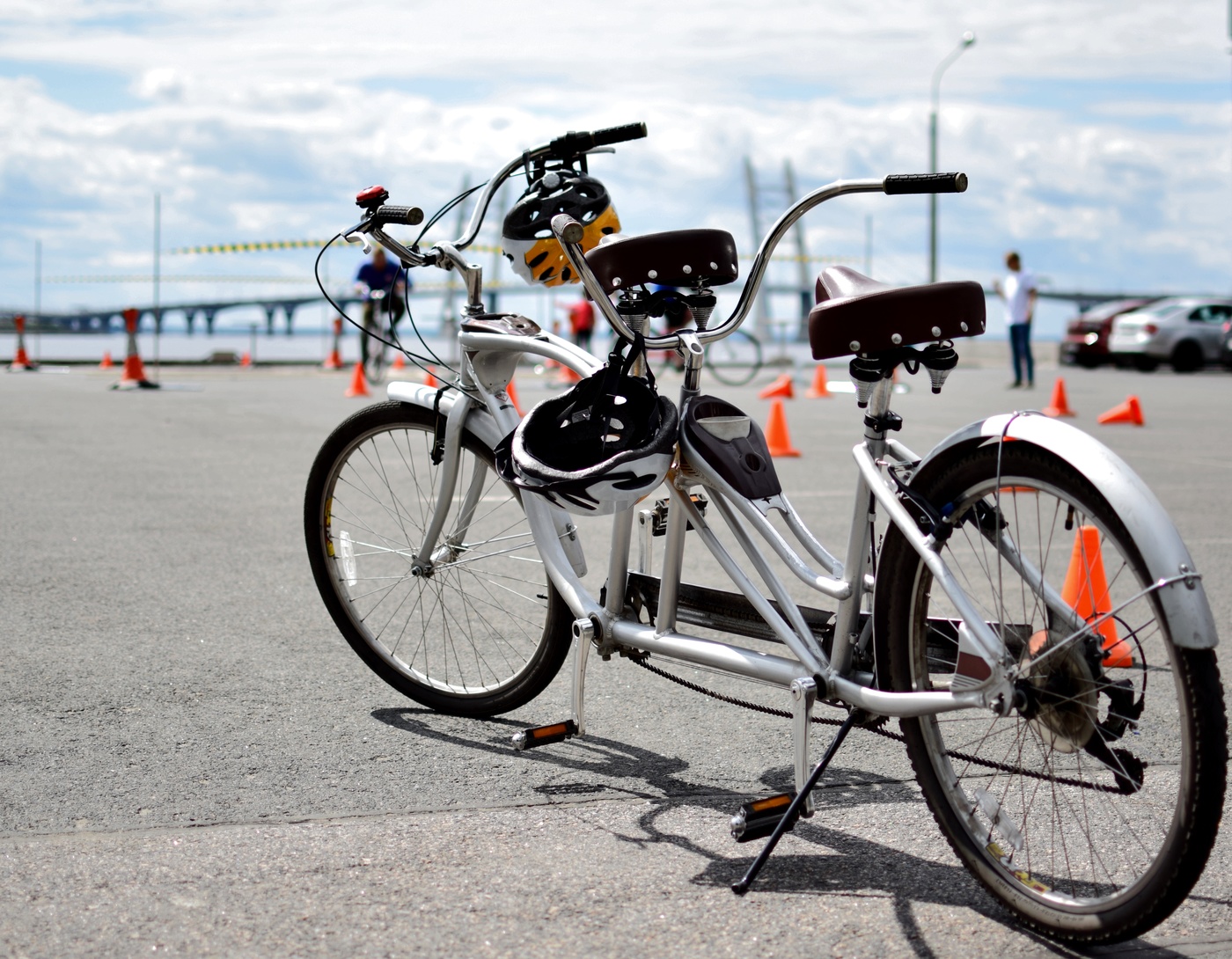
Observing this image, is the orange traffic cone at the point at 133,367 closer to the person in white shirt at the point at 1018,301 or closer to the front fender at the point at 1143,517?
the person in white shirt at the point at 1018,301

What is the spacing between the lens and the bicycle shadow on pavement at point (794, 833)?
115 inches

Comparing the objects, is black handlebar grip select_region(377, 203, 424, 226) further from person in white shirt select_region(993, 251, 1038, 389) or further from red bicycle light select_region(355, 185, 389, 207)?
person in white shirt select_region(993, 251, 1038, 389)

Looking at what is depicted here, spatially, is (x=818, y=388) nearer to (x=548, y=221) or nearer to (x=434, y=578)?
(x=434, y=578)

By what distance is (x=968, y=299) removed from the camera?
2854 millimetres

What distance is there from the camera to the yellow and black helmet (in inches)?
150

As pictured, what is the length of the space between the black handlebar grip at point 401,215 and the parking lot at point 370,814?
1.41 meters

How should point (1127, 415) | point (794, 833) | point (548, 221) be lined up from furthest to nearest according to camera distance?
point (1127, 415) → point (548, 221) → point (794, 833)

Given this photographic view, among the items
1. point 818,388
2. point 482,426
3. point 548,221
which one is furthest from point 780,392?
point 548,221

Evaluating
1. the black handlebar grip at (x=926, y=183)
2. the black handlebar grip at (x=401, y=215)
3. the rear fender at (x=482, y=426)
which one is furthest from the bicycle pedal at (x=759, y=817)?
the black handlebar grip at (x=401, y=215)

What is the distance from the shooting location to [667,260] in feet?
11.0

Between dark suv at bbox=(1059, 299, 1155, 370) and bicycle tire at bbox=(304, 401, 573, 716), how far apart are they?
26234 millimetres

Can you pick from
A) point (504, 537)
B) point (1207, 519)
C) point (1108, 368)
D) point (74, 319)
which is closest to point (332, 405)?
point (1207, 519)

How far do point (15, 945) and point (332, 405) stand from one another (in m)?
14.7

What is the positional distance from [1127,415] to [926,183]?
1299 centimetres
